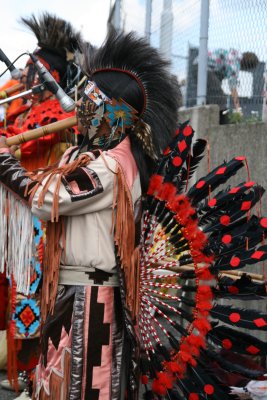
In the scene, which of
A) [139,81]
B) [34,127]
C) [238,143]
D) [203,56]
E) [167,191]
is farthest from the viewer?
[203,56]

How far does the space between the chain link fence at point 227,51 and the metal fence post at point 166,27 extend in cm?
5

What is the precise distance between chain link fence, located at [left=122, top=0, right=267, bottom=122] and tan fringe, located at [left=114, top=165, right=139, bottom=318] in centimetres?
232

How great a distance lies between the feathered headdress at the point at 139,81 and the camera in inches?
103

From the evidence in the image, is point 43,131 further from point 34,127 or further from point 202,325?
point 202,325

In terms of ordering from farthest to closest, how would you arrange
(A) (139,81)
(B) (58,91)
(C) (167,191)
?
(B) (58,91), (C) (167,191), (A) (139,81)

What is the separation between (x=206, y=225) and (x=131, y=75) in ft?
2.39

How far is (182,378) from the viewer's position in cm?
260

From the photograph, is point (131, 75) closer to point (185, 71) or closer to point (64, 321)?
point (64, 321)

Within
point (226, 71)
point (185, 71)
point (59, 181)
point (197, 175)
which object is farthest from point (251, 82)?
point (59, 181)

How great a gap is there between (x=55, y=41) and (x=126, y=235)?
2067 mm

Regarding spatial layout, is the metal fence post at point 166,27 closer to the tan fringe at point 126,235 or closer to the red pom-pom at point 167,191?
the red pom-pom at point 167,191

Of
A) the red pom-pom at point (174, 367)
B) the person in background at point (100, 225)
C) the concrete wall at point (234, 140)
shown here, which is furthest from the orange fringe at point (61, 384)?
the concrete wall at point (234, 140)

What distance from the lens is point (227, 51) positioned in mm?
5156

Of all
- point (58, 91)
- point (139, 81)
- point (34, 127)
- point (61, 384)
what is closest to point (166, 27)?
point (34, 127)
